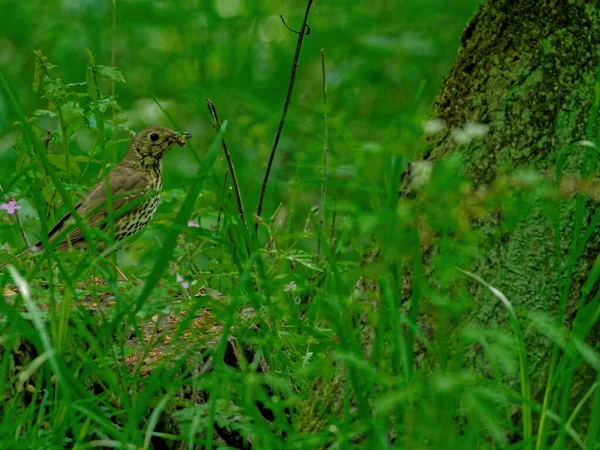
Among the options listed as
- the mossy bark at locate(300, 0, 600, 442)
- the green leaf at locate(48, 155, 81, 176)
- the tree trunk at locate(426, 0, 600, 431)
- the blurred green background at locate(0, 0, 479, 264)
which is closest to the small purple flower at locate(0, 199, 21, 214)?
the green leaf at locate(48, 155, 81, 176)

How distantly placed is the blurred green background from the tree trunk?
3808 mm

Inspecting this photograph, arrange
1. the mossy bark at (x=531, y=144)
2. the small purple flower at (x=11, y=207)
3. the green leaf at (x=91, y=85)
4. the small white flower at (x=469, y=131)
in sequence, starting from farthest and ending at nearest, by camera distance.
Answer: the small purple flower at (x=11, y=207) → the green leaf at (x=91, y=85) → the mossy bark at (x=531, y=144) → the small white flower at (x=469, y=131)

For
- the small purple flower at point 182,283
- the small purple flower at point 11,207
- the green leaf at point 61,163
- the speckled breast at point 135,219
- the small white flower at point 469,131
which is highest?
the small white flower at point 469,131

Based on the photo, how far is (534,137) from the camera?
2.60 m

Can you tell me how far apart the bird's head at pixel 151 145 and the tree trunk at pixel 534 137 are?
223cm

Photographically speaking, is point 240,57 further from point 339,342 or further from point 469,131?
point 469,131

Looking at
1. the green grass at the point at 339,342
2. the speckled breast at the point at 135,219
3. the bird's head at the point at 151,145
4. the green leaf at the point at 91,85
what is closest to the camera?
the green grass at the point at 339,342

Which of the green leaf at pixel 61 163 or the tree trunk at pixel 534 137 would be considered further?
the green leaf at pixel 61 163

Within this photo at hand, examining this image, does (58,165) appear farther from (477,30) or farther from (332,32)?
(332,32)

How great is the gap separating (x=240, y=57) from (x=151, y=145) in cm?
256

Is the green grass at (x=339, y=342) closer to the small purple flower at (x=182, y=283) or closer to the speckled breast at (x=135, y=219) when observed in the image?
the small purple flower at (x=182, y=283)

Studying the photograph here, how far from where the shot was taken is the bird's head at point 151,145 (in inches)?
187

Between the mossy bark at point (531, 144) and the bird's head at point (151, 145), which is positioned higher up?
the mossy bark at point (531, 144)

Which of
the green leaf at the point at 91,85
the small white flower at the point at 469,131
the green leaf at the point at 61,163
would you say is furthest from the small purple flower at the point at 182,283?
the green leaf at the point at 61,163
